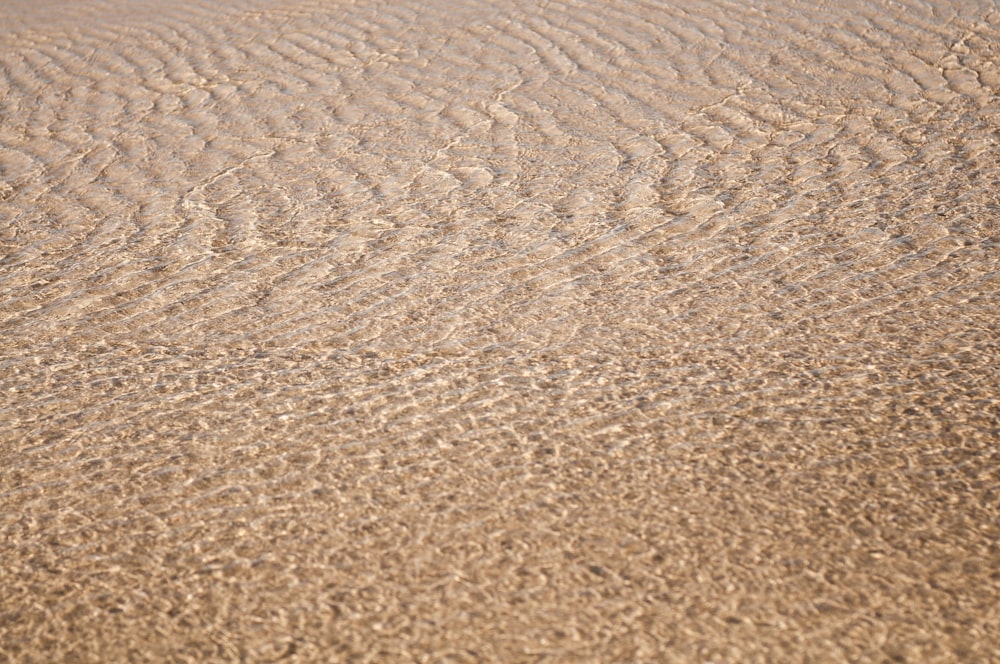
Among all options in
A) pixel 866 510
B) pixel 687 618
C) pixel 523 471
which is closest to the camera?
pixel 687 618

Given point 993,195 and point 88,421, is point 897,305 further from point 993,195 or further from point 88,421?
point 88,421

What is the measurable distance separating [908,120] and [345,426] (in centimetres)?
282

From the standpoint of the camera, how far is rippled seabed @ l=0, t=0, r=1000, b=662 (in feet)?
6.67

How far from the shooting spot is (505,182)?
12.9 feet

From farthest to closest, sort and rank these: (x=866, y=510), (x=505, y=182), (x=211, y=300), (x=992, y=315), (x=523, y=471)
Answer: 1. (x=505, y=182)
2. (x=211, y=300)
3. (x=992, y=315)
4. (x=523, y=471)
5. (x=866, y=510)

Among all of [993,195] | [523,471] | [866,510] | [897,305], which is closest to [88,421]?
[523,471]

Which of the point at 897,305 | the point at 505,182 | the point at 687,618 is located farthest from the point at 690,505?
the point at 505,182

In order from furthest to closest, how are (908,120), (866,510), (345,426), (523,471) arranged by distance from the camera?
(908,120) < (345,426) < (523,471) < (866,510)

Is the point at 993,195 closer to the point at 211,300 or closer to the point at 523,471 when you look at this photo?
the point at 523,471

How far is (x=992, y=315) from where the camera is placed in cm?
295

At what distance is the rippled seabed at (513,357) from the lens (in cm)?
203

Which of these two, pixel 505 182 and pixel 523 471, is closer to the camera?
pixel 523 471

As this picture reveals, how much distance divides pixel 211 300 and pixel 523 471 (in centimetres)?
132

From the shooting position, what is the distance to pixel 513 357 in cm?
288
